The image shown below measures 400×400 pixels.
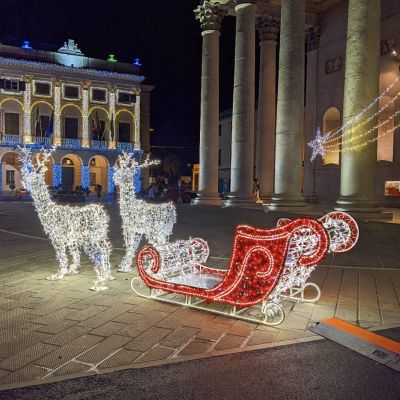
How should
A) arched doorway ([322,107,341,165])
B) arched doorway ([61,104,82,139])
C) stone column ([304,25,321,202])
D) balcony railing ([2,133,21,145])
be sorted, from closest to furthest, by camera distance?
arched doorway ([322,107,341,165]) < stone column ([304,25,321,202]) < balcony railing ([2,133,21,145]) < arched doorway ([61,104,82,139])

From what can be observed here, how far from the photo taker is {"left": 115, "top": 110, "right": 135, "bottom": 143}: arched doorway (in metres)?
61.8

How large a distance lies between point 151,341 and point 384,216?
12419mm

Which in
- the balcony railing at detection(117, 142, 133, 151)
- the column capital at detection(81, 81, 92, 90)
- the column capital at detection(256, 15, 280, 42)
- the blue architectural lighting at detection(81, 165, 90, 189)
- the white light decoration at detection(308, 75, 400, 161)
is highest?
the column capital at detection(81, 81, 92, 90)

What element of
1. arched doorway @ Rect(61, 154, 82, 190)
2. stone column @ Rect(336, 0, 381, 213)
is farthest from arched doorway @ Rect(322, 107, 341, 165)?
arched doorway @ Rect(61, 154, 82, 190)

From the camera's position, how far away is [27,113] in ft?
183

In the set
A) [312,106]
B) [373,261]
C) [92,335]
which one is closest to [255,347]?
[92,335]

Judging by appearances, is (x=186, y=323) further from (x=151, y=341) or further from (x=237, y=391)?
(x=237, y=391)

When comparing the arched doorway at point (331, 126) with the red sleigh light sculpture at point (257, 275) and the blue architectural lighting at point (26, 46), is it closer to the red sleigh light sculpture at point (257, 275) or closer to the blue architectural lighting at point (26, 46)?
the red sleigh light sculpture at point (257, 275)

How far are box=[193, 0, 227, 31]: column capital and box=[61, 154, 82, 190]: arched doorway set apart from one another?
36.4 m

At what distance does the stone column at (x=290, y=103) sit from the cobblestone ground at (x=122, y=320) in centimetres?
799

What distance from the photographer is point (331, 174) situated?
2862 cm

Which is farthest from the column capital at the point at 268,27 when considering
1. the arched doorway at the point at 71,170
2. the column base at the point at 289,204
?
the arched doorway at the point at 71,170

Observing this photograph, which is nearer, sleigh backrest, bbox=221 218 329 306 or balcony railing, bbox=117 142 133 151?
sleigh backrest, bbox=221 218 329 306

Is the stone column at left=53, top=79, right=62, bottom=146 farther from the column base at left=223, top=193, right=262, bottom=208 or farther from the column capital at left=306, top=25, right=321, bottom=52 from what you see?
the column base at left=223, top=193, right=262, bottom=208
